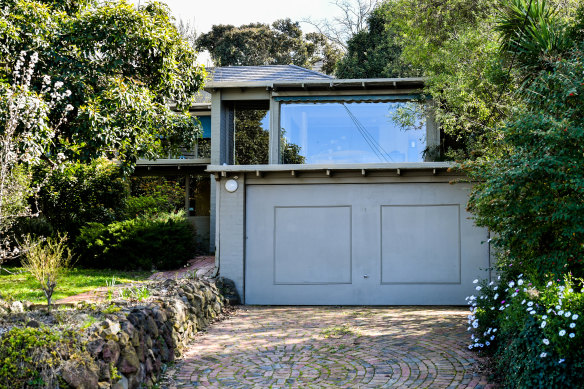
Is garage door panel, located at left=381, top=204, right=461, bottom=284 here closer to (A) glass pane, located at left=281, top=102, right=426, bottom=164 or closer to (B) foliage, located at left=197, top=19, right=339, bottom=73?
(A) glass pane, located at left=281, top=102, right=426, bottom=164

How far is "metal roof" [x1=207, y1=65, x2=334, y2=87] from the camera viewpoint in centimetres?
1741

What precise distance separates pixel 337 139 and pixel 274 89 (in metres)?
2.41

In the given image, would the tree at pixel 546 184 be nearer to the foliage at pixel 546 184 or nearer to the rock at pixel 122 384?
the foliage at pixel 546 184

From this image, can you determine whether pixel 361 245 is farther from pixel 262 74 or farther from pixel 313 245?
pixel 262 74

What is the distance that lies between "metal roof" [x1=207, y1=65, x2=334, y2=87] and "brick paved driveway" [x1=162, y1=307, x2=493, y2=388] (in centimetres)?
975

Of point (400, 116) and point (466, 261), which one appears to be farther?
point (400, 116)

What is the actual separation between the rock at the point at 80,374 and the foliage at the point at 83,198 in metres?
11.7

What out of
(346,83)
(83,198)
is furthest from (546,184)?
(83,198)

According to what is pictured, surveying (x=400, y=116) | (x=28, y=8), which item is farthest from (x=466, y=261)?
(x=28, y=8)

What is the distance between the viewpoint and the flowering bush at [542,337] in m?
4.46

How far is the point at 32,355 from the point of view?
4.52 metres

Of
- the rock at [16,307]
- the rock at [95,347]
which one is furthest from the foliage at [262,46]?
the rock at [95,347]

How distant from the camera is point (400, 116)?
1485 cm

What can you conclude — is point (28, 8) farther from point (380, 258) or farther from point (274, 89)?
point (380, 258)
